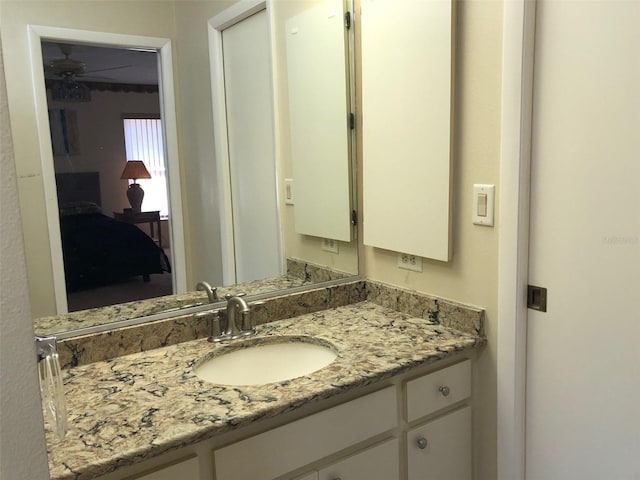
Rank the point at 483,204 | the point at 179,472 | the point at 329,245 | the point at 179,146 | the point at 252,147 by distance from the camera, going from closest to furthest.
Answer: the point at 179,472 → the point at 483,204 → the point at 179,146 → the point at 252,147 → the point at 329,245

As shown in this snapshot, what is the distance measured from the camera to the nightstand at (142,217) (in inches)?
56.2

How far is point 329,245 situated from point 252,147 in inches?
18.1

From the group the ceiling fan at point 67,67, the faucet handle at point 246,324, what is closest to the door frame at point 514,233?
the faucet handle at point 246,324

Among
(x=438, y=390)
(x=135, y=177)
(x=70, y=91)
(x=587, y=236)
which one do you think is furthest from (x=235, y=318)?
(x=587, y=236)

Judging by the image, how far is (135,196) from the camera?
145cm

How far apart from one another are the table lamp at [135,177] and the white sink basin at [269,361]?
19.4 inches

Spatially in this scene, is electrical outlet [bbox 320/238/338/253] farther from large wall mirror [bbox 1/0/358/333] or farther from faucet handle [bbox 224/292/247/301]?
faucet handle [bbox 224/292/247/301]

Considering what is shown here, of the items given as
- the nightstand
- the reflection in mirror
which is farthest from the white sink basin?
the nightstand

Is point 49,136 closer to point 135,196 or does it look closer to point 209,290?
point 135,196

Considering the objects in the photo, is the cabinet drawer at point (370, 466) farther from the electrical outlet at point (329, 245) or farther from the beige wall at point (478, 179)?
the electrical outlet at point (329, 245)

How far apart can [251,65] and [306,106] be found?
241mm

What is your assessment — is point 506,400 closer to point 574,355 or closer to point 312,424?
point 574,355

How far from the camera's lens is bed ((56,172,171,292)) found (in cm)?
134

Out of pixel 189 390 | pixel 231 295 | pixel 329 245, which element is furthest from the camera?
pixel 329 245
